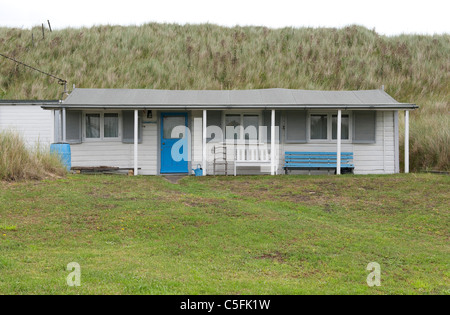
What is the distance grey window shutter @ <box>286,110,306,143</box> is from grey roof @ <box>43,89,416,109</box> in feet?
1.63

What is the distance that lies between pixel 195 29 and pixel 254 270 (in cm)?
3391

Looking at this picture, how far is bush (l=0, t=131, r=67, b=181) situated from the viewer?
38.6 ft

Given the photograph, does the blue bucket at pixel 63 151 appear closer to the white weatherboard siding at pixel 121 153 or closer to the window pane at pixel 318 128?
the white weatherboard siding at pixel 121 153

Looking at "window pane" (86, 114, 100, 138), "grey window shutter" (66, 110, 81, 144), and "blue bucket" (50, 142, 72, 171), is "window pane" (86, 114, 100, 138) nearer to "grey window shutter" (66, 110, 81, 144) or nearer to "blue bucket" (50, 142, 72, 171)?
"grey window shutter" (66, 110, 81, 144)

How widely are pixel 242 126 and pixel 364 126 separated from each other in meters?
4.34

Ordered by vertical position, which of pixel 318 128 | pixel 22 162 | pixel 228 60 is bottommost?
pixel 22 162

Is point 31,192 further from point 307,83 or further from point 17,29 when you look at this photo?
point 17,29

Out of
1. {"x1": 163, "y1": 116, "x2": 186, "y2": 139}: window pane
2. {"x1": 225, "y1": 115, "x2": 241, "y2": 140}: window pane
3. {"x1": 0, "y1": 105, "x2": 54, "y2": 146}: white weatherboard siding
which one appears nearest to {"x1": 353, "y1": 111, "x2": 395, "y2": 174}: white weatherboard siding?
{"x1": 225, "y1": 115, "x2": 241, "y2": 140}: window pane

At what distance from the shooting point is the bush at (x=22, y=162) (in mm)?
11766

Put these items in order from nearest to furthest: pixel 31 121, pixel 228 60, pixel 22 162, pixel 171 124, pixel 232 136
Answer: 1. pixel 22 162
2. pixel 232 136
3. pixel 171 124
4. pixel 31 121
5. pixel 228 60

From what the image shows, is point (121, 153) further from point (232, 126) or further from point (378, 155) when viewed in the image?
point (378, 155)

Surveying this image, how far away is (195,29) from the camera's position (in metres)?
37.3

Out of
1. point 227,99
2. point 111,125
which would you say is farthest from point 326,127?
point 111,125

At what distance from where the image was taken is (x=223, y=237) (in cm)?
736
